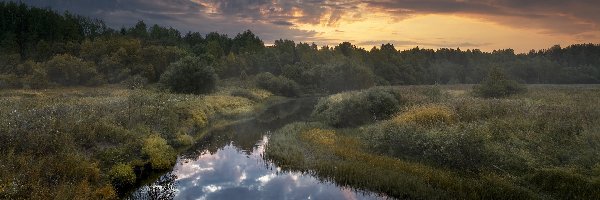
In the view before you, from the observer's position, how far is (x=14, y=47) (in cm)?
8931

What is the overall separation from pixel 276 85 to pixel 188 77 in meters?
34.5

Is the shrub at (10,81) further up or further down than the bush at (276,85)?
further up

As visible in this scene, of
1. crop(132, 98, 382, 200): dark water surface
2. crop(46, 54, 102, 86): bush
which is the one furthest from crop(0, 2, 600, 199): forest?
crop(46, 54, 102, 86): bush

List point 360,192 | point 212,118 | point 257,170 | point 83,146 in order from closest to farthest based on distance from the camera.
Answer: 1. point 360,192
2. point 83,146
3. point 257,170
4. point 212,118

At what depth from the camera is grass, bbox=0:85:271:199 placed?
18328mm

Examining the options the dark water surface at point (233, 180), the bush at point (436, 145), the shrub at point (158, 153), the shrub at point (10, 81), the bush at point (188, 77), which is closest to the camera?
the dark water surface at point (233, 180)

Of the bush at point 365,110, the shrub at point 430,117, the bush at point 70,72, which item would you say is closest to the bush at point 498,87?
the bush at point 365,110

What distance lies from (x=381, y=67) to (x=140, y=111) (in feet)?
388

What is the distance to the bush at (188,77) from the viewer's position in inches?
2867

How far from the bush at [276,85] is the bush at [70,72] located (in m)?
37.8

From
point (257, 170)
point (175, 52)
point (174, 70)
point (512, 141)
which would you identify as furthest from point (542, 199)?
point (175, 52)

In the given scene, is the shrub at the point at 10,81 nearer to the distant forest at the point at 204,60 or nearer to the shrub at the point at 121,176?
the distant forest at the point at 204,60

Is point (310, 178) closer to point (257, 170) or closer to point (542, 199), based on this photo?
point (257, 170)

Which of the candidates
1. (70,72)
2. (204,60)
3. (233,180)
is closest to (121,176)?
(233,180)
